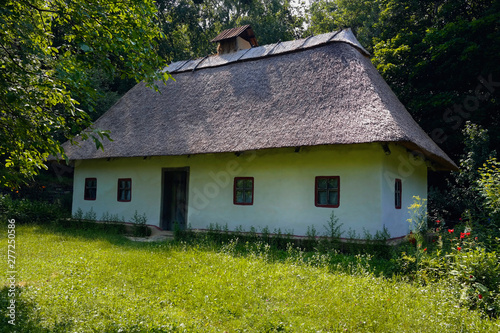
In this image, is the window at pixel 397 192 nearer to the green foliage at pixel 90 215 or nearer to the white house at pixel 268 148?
the white house at pixel 268 148

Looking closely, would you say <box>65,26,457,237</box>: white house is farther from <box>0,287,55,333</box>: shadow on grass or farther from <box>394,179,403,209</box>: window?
<box>0,287,55,333</box>: shadow on grass

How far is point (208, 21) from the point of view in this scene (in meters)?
27.2

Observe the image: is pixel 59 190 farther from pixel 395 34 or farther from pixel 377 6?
pixel 377 6

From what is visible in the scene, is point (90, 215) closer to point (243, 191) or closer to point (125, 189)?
point (125, 189)

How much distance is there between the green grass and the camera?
14.5 ft

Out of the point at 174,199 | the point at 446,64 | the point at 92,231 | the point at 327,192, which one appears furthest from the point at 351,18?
the point at 92,231

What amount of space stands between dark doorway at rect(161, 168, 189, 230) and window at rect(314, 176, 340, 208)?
180 inches

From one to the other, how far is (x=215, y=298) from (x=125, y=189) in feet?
27.8

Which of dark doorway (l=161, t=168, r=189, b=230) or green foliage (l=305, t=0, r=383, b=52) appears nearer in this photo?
dark doorway (l=161, t=168, r=189, b=230)

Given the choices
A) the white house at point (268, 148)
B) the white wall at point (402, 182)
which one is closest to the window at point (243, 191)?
the white house at point (268, 148)

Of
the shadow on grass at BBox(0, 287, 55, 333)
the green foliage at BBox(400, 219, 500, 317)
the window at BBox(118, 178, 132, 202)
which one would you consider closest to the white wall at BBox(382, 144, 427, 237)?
the green foliage at BBox(400, 219, 500, 317)

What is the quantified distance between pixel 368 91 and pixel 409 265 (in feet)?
14.7

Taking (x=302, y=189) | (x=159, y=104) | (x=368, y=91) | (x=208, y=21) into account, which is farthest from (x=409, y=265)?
(x=208, y=21)

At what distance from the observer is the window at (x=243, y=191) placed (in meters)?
10.5
